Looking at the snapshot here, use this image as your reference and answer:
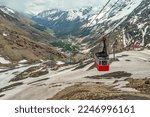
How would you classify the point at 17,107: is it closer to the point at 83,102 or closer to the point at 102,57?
the point at 83,102

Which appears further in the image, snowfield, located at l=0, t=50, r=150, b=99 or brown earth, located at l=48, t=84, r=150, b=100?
snowfield, located at l=0, t=50, r=150, b=99

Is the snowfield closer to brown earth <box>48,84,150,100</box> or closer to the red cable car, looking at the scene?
brown earth <box>48,84,150,100</box>

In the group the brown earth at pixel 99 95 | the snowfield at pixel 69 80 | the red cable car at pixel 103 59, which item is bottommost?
the snowfield at pixel 69 80

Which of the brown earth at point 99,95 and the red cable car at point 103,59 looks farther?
the red cable car at point 103,59

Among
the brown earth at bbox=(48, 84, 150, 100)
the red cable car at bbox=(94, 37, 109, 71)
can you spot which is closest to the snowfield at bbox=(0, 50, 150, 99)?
the brown earth at bbox=(48, 84, 150, 100)

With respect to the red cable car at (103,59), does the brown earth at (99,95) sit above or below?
below

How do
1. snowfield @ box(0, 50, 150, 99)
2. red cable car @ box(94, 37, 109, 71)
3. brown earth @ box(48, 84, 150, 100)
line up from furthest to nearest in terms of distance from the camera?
snowfield @ box(0, 50, 150, 99) < red cable car @ box(94, 37, 109, 71) < brown earth @ box(48, 84, 150, 100)

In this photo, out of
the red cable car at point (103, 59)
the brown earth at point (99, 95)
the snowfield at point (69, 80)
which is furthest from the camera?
the snowfield at point (69, 80)

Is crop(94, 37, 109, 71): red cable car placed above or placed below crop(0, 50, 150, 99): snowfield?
above

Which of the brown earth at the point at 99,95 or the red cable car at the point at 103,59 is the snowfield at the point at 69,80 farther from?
the red cable car at the point at 103,59

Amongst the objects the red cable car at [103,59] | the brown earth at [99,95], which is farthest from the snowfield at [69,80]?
the red cable car at [103,59]

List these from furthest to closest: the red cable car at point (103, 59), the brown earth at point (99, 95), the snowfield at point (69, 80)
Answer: the snowfield at point (69, 80) < the red cable car at point (103, 59) < the brown earth at point (99, 95)

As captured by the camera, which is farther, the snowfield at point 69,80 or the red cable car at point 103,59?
the snowfield at point 69,80

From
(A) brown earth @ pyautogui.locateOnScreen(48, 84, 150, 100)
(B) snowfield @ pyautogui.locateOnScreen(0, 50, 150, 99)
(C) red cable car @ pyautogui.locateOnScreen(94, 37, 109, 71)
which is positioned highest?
(C) red cable car @ pyautogui.locateOnScreen(94, 37, 109, 71)
